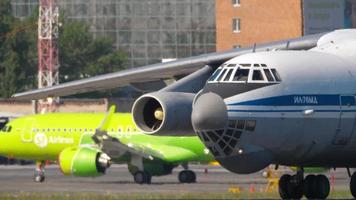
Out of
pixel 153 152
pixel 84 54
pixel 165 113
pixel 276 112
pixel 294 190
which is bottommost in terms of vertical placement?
pixel 153 152

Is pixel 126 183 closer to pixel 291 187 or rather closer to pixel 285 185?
pixel 285 185

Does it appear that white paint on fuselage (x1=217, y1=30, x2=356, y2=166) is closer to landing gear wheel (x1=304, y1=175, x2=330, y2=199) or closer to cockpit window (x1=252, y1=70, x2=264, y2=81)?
cockpit window (x1=252, y1=70, x2=264, y2=81)

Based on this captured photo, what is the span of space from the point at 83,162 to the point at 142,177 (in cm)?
232

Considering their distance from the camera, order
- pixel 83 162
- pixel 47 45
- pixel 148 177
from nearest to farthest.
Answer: pixel 83 162 < pixel 148 177 < pixel 47 45

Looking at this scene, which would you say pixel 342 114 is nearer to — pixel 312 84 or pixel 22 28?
pixel 312 84

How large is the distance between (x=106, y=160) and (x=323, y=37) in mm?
21031

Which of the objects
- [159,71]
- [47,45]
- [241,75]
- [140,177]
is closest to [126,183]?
[140,177]

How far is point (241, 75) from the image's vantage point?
21.9 m

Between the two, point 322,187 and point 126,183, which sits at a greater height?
point 322,187

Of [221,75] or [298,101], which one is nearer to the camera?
[298,101]

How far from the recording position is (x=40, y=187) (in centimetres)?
4006

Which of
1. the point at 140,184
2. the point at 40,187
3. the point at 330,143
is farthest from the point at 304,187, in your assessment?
the point at 140,184

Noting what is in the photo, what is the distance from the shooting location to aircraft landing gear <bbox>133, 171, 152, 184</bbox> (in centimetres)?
4472

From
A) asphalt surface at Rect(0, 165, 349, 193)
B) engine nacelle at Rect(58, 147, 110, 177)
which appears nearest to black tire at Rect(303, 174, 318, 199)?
asphalt surface at Rect(0, 165, 349, 193)
